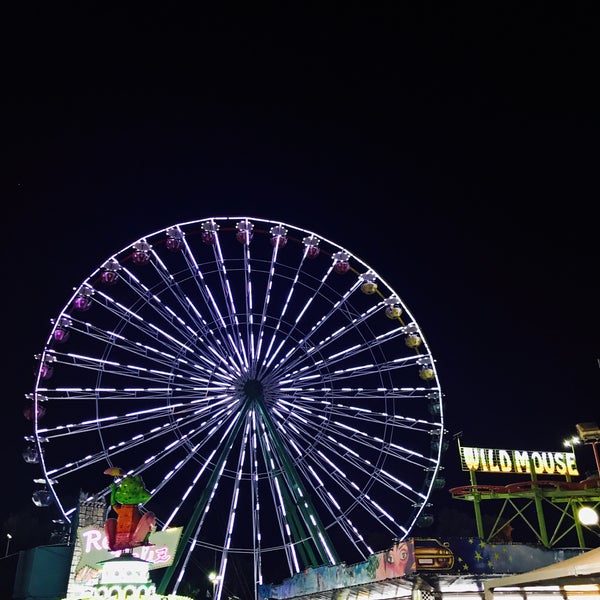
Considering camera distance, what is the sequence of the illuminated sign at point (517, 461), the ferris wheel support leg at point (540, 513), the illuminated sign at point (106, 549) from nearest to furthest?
the illuminated sign at point (106, 549) → the ferris wheel support leg at point (540, 513) → the illuminated sign at point (517, 461)

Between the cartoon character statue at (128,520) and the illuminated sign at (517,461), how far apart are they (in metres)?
19.1

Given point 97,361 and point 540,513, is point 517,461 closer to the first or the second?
point 540,513

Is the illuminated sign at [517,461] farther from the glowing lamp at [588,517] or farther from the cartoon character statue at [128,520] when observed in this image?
the glowing lamp at [588,517]

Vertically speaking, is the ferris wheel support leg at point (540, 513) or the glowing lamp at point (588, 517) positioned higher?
the ferris wheel support leg at point (540, 513)

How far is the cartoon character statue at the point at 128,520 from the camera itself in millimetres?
13211

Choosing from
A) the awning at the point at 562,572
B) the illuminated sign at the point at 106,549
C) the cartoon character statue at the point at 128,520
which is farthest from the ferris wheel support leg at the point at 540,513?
the awning at the point at 562,572

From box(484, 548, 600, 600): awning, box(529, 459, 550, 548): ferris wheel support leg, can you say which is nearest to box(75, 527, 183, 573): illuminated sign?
box(484, 548, 600, 600): awning

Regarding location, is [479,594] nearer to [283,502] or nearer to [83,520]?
[283,502]

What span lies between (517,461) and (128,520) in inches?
864

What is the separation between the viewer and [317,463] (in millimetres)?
22391

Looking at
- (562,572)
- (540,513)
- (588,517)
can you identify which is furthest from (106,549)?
(540,513)

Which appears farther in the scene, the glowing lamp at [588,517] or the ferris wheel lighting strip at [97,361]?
the ferris wheel lighting strip at [97,361]

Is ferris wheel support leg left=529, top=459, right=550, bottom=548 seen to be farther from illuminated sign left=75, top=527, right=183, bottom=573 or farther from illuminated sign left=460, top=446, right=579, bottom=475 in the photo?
illuminated sign left=75, top=527, right=183, bottom=573

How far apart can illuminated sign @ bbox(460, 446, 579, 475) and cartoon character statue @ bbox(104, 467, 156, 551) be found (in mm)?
19102
